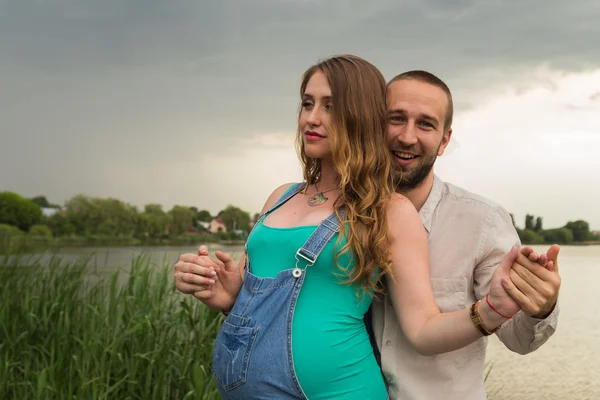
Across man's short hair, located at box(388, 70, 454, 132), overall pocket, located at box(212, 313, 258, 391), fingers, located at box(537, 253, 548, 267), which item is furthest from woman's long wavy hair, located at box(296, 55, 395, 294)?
fingers, located at box(537, 253, 548, 267)

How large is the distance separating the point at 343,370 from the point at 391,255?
361mm

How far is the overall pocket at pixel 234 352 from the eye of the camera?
1.90 metres

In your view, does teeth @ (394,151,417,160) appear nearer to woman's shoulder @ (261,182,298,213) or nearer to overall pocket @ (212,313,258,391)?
woman's shoulder @ (261,182,298,213)

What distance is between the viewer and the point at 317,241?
1862 millimetres

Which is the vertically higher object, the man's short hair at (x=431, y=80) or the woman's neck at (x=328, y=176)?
the man's short hair at (x=431, y=80)

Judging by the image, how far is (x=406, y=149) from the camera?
2211 mm

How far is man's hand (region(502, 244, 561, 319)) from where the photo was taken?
5.18 ft

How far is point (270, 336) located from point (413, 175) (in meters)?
0.78

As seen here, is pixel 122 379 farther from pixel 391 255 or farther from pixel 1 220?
pixel 1 220

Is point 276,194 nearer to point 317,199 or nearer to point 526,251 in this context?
point 317,199

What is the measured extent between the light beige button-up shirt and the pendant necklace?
1.22 feet

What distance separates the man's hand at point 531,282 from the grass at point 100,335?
2.97 meters

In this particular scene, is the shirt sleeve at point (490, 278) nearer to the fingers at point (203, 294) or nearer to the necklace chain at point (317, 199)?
the necklace chain at point (317, 199)

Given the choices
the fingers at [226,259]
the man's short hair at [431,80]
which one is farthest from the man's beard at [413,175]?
the fingers at [226,259]
